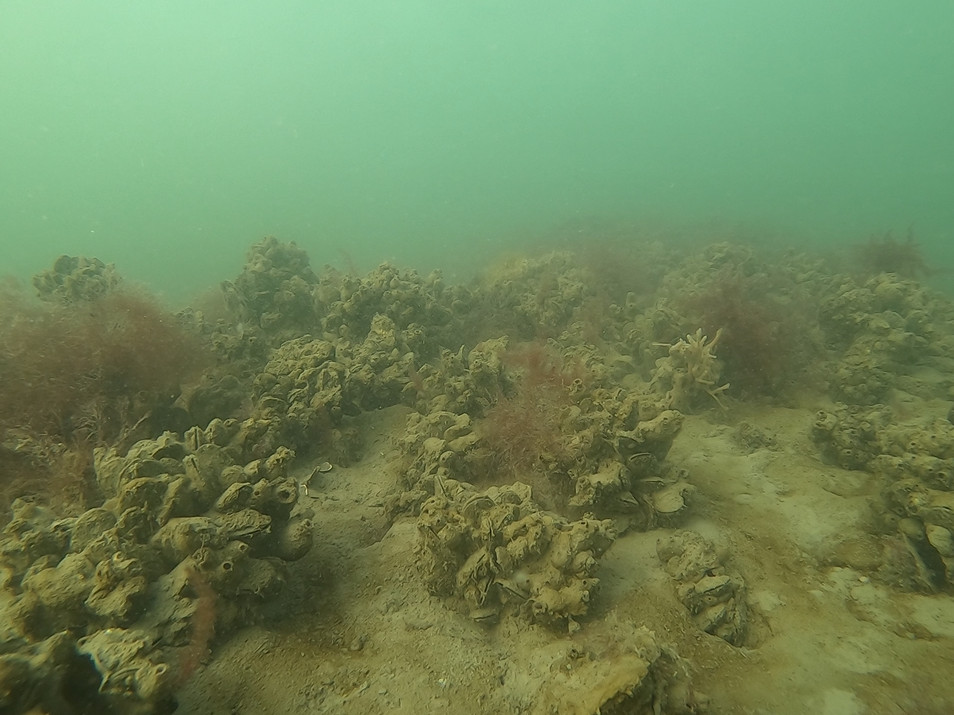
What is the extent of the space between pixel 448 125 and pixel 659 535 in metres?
152

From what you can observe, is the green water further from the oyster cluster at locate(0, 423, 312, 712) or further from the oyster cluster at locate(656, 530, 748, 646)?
the oyster cluster at locate(656, 530, 748, 646)

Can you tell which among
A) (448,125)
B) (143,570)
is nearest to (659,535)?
(143,570)

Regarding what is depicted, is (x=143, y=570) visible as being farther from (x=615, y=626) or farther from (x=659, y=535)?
(x=659, y=535)

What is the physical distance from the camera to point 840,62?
154500mm

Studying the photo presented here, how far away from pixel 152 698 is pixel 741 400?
21.1ft

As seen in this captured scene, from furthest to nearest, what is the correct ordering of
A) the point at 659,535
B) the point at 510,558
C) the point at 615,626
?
1. the point at 659,535
2. the point at 510,558
3. the point at 615,626

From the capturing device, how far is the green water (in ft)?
113

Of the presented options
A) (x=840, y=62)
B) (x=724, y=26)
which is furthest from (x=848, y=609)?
(x=724, y=26)

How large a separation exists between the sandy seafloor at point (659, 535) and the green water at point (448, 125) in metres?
11.5

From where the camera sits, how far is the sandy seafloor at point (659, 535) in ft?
9.18

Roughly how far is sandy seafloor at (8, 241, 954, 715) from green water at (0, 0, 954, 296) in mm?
11464

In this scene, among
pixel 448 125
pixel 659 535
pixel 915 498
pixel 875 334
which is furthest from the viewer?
pixel 448 125

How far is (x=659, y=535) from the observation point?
4.10 m

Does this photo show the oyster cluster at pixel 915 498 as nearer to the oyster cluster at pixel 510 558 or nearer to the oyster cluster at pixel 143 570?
the oyster cluster at pixel 510 558
